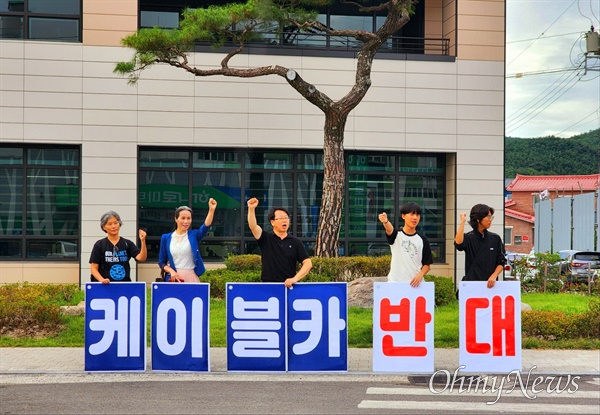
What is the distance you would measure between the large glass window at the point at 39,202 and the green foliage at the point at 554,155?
7996cm

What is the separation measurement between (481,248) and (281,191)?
1147 centimetres

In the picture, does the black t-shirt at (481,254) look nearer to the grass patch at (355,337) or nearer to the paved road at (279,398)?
the paved road at (279,398)

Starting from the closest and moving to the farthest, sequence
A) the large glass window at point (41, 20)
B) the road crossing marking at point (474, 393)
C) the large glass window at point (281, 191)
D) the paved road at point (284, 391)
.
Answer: the paved road at point (284, 391) < the road crossing marking at point (474, 393) < the large glass window at point (41, 20) < the large glass window at point (281, 191)

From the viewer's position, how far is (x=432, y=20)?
2262cm

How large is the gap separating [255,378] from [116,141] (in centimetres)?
1204

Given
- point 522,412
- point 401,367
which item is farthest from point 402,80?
point 522,412

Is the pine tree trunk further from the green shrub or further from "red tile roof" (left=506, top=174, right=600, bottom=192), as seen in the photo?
"red tile roof" (left=506, top=174, right=600, bottom=192)

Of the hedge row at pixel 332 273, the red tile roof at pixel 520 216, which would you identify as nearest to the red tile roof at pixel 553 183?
the red tile roof at pixel 520 216

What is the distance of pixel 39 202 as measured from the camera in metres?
20.9

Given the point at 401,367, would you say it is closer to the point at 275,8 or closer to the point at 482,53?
the point at 275,8

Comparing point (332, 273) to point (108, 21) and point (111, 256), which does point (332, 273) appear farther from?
point (108, 21)

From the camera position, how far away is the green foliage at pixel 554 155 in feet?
315

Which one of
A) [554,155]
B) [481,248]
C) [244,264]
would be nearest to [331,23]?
[244,264]

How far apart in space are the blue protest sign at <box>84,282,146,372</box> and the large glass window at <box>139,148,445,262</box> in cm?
1085
